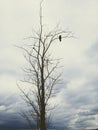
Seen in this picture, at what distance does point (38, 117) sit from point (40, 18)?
18.5 ft

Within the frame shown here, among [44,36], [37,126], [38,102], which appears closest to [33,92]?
[38,102]

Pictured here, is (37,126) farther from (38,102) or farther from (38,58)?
(38,58)

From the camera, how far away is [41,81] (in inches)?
680

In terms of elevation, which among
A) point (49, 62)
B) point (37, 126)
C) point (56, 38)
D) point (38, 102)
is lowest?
point (37, 126)

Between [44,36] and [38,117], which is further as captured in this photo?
[44,36]

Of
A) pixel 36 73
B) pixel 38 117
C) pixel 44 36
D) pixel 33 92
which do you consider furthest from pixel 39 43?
pixel 38 117

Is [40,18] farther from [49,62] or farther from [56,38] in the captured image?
[49,62]

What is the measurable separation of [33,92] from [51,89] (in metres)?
1.04

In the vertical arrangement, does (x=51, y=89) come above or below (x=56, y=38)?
below

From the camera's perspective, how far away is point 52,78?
17734mm

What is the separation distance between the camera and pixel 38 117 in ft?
55.1

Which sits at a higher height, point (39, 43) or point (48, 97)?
point (39, 43)

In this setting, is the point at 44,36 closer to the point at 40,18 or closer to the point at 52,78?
the point at 40,18

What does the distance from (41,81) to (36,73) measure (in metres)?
0.59
